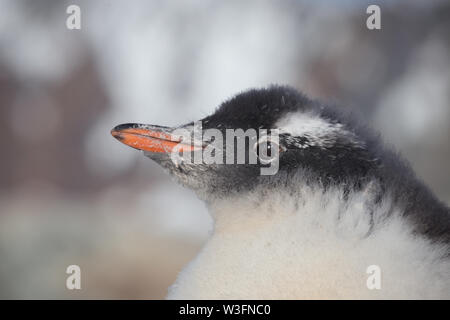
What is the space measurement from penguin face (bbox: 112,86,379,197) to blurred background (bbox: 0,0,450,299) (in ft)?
6.66

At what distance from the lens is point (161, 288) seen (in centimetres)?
256

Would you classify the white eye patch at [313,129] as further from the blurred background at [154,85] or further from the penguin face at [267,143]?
the blurred background at [154,85]

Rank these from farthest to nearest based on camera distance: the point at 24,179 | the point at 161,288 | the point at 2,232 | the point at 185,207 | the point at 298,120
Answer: the point at 24,179, the point at 185,207, the point at 2,232, the point at 161,288, the point at 298,120

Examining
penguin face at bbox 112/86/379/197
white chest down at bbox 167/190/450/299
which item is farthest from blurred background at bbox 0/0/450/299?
white chest down at bbox 167/190/450/299

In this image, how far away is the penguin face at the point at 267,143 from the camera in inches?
30.2

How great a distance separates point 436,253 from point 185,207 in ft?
8.36

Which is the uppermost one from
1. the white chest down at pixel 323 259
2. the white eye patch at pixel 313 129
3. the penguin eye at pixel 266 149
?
the white eye patch at pixel 313 129

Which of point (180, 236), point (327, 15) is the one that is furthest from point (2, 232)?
point (327, 15)

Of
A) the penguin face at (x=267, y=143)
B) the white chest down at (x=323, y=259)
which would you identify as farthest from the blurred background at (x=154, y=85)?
the white chest down at (x=323, y=259)

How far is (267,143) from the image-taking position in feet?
2.62

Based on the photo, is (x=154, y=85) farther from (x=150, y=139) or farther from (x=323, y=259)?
(x=323, y=259)

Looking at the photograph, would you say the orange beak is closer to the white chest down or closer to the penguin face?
the penguin face

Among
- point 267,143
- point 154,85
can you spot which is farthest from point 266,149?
point 154,85
